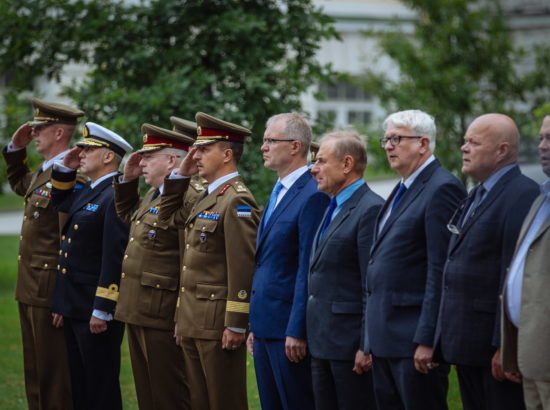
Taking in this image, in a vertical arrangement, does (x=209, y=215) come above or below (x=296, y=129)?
below

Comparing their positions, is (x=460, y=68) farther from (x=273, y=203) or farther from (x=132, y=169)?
(x=273, y=203)

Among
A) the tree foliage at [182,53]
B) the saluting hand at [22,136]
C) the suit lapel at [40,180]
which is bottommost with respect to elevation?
the suit lapel at [40,180]

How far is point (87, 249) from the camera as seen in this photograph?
7.36m

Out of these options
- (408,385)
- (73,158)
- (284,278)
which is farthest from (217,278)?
(73,158)

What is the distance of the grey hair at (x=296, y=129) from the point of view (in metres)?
6.21

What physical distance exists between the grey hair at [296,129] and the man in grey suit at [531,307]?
5.77 feet

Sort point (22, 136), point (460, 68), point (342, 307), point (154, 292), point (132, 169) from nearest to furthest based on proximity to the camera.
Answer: point (342, 307) < point (154, 292) < point (132, 169) < point (22, 136) < point (460, 68)

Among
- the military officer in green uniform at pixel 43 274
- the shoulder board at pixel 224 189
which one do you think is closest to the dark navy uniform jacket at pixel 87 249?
the military officer in green uniform at pixel 43 274

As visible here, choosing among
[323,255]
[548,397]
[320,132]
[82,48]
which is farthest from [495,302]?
[82,48]

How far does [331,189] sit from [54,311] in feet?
8.20

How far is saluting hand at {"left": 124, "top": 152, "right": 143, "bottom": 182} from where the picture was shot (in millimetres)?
7172

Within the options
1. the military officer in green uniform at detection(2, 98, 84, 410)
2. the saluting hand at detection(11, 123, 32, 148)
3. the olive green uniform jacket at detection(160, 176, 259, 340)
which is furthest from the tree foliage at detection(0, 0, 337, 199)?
the olive green uniform jacket at detection(160, 176, 259, 340)

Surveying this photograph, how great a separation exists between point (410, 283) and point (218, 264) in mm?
1438

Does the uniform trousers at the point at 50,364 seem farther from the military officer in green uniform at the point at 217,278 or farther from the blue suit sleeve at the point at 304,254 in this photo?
the blue suit sleeve at the point at 304,254
